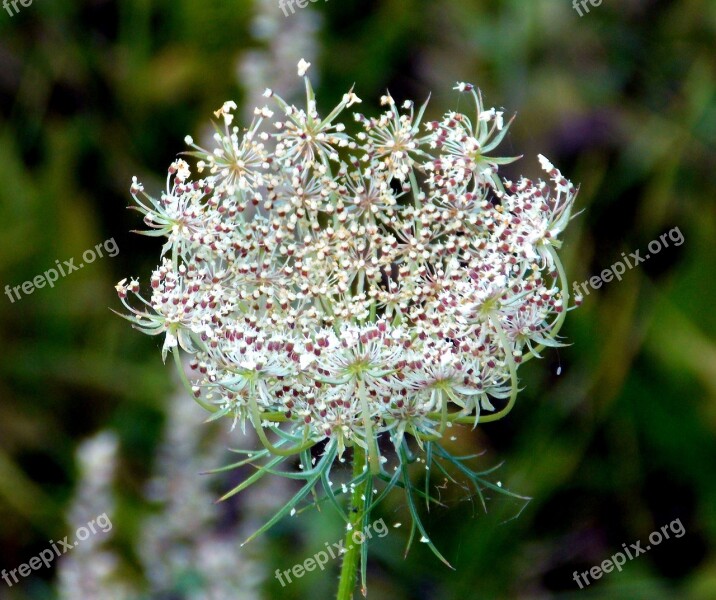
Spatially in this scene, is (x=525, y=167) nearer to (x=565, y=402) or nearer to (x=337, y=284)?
(x=565, y=402)

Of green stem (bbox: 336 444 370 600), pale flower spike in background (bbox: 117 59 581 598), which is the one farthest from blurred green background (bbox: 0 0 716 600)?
pale flower spike in background (bbox: 117 59 581 598)

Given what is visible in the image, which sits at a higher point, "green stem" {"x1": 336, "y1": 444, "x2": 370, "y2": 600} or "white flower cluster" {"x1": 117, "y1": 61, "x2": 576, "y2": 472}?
"white flower cluster" {"x1": 117, "y1": 61, "x2": 576, "y2": 472}

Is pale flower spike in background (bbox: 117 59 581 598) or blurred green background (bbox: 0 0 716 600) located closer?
pale flower spike in background (bbox: 117 59 581 598)

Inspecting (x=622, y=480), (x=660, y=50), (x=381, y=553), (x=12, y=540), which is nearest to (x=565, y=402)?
(x=622, y=480)

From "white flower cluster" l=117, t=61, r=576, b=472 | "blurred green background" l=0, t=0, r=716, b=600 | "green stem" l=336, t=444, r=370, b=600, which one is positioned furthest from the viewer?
"blurred green background" l=0, t=0, r=716, b=600

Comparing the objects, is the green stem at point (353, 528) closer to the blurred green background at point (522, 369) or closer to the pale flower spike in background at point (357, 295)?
the pale flower spike in background at point (357, 295)

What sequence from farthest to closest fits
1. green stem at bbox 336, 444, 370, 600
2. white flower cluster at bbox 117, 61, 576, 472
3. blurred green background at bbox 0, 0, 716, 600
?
blurred green background at bbox 0, 0, 716, 600 → green stem at bbox 336, 444, 370, 600 → white flower cluster at bbox 117, 61, 576, 472

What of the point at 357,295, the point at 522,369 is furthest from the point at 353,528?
the point at 522,369

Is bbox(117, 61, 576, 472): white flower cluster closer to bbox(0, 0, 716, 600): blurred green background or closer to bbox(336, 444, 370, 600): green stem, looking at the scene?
bbox(336, 444, 370, 600): green stem
